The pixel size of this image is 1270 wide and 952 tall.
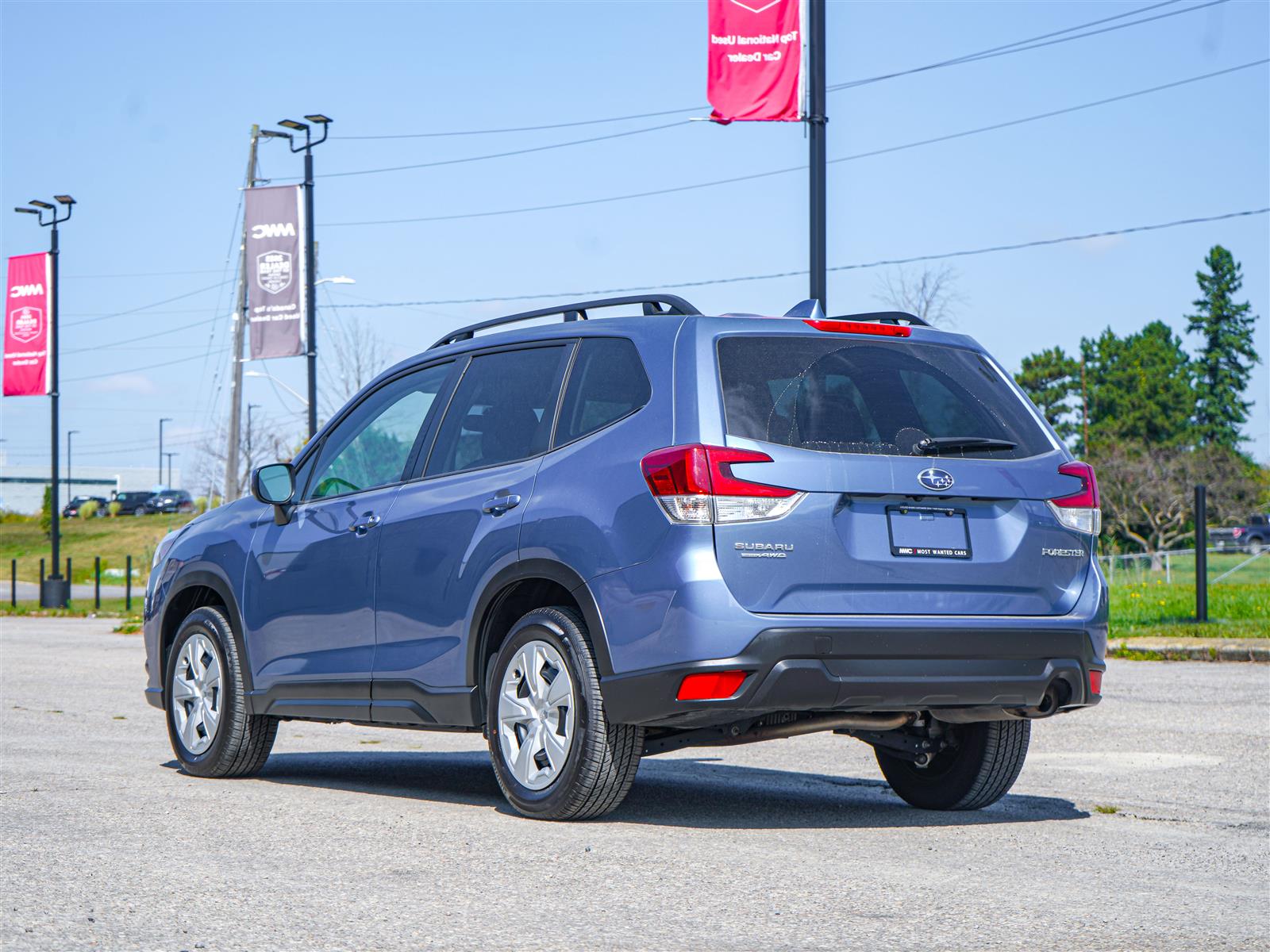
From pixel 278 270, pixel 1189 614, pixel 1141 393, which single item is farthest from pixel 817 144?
pixel 1141 393

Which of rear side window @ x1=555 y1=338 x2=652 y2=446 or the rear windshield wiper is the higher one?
rear side window @ x1=555 y1=338 x2=652 y2=446

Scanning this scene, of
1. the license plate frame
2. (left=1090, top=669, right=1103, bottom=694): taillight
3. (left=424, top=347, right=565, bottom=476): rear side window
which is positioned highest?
(left=424, top=347, right=565, bottom=476): rear side window

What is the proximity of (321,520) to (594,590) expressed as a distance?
216 centimetres

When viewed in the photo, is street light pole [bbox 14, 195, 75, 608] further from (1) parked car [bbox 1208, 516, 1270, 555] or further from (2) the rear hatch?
(1) parked car [bbox 1208, 516, 1270, 555]

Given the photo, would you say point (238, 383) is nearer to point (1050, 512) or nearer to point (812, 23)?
point (812, 23)

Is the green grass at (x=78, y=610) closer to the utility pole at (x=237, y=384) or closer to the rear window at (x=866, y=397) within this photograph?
the utility pole at (x=237, y=384)

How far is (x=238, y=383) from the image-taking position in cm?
3988

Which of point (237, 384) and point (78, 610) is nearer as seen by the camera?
point (78, 610)

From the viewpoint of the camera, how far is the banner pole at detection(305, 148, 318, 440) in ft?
98.3

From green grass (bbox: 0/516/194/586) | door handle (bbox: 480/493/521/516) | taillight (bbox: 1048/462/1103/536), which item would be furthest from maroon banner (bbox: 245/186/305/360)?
green grass (bbox: 0/516/194/586)

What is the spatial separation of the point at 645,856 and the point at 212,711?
3387 mm

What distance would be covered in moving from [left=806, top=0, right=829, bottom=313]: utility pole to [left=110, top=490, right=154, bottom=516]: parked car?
8717 centimetres

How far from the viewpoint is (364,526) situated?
24.1ft

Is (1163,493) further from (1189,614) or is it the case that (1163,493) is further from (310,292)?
(1189,614)
